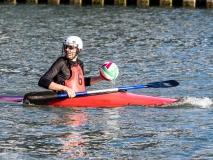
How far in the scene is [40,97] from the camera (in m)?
19.1

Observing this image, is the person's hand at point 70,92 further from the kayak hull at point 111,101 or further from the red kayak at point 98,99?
the kayak hull at point 111,101

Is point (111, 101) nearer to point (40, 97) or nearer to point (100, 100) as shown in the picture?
point (100, 100)

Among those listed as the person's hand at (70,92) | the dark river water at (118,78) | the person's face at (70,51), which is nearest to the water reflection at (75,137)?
the dark river water at (118,78)

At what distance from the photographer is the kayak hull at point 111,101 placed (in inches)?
755

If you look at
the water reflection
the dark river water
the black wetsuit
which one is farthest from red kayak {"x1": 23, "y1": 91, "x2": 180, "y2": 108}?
the water reflection

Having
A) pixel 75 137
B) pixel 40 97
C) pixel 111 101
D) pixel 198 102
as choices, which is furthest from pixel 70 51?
pixel 75 137

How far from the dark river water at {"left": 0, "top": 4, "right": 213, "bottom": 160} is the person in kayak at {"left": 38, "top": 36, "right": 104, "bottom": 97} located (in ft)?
1.82

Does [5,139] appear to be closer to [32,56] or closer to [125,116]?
[125,116]

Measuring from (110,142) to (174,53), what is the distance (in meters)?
15.4

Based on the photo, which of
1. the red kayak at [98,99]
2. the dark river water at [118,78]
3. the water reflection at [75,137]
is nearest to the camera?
the water reflection at [75,137]

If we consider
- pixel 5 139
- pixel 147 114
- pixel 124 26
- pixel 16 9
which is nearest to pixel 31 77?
pixel 147 114

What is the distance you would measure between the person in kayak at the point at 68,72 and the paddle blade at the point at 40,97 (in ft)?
0.60

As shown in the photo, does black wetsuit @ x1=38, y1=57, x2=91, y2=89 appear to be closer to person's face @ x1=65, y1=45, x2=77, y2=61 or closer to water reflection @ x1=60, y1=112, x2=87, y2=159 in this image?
person's face @ x1=65, y1=45, x2=77, y2=61

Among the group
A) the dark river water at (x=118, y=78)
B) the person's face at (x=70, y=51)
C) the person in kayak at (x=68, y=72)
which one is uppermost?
the person's face at (x=70, y=51)
